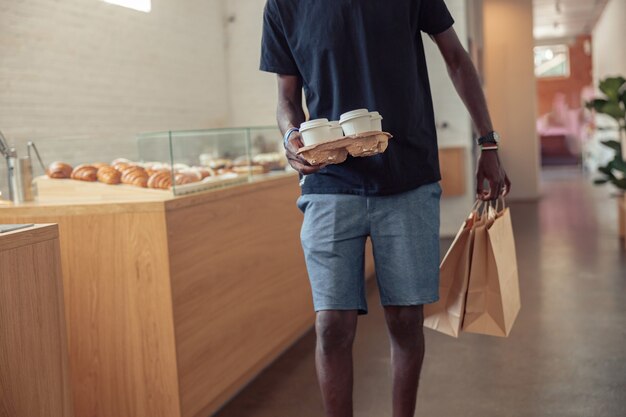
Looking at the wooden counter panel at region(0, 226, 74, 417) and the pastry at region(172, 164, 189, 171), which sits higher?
the pastry at region(172, 164, 189, 171)

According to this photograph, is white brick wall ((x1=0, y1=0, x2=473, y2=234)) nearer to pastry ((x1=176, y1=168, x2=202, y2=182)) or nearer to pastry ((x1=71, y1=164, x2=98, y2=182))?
pastry ((x1=71, y1=164, x2=98, y2=182))

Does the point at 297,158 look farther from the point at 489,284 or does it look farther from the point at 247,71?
the point at 247,71

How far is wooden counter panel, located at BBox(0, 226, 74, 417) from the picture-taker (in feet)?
5.93

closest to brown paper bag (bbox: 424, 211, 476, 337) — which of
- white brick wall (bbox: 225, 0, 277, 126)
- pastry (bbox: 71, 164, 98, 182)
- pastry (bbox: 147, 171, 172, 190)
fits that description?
pastry (bbox: 147, 171, 172, 190)

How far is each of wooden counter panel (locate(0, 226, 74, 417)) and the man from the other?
650 millimetres

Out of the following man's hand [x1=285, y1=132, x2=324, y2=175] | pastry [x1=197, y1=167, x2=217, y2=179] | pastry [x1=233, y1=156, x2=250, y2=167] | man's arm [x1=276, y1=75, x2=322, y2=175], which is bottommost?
pastry [x1=197, y1=167, x2=217, y2=179]

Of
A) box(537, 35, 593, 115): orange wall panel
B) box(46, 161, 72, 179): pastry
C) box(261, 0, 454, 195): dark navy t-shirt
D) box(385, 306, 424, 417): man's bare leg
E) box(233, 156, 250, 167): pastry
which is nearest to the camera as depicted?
box(261, 0, 454, 195): dark navy t-shirt

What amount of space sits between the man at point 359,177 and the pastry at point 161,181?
0.93m

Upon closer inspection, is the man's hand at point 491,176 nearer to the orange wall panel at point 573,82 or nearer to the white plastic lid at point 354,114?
the white plastic lid at point 354,114

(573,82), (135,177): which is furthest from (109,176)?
(573,82)

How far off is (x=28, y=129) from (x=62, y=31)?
2.74ft

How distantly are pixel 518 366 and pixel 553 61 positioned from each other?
1940 cm

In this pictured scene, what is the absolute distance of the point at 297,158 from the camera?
179cm

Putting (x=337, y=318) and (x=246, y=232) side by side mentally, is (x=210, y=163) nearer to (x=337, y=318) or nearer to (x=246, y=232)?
(x=246, y=232)
